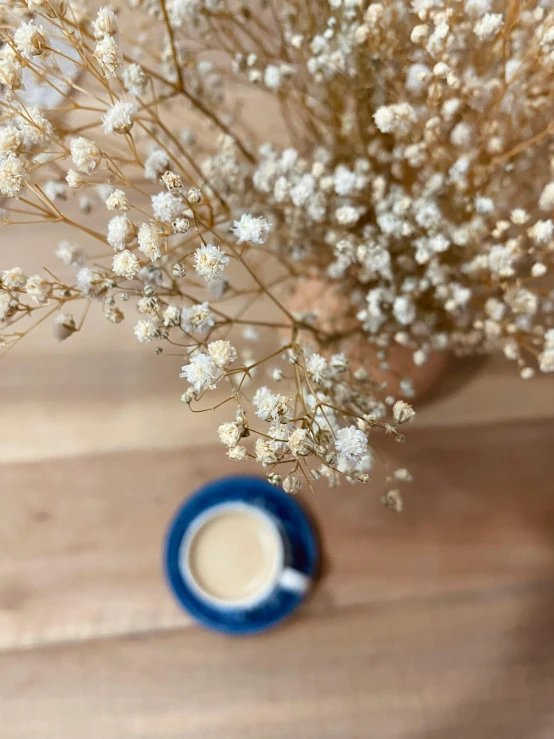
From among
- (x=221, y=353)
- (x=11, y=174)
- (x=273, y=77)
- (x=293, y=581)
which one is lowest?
(x=293, y=581)

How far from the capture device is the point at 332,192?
1.53 ft

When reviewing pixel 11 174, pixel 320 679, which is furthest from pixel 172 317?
pixel 320 679

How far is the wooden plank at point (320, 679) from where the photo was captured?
0.68 metres

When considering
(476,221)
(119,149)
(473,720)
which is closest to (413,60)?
(476,221)

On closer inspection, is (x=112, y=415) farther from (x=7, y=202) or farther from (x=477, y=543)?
(x=477, y=543)

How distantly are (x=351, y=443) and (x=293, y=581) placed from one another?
37cm

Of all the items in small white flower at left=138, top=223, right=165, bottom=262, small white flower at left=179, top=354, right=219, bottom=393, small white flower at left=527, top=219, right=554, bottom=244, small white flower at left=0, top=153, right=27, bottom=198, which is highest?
small white flower at left=0, top=153, right=27, bottom=198

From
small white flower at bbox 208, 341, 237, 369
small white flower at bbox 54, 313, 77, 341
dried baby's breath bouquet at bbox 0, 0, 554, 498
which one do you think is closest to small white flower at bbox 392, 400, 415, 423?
dried baby's breath bouquet at bbox 0, 0, 554, 498

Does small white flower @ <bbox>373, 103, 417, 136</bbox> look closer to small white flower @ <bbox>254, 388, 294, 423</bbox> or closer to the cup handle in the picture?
small white flower @ <bbox>254, 388, 294, 423</bbox>

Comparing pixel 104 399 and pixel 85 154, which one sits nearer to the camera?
pixel 85 154

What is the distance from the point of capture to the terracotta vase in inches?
22.1

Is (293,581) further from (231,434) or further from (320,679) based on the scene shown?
(231,434)

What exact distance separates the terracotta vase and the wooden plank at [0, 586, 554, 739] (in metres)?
0.28

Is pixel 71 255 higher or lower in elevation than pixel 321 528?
higher
